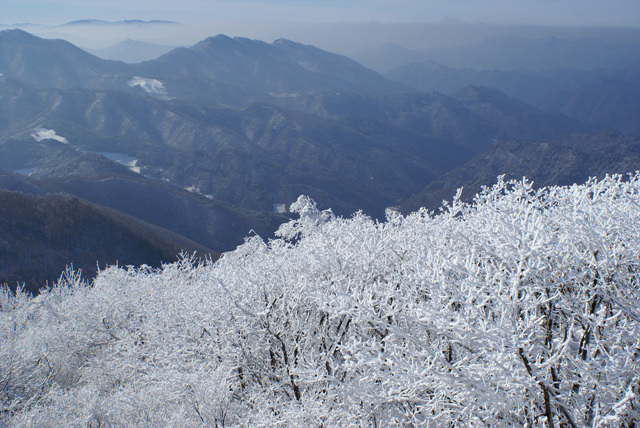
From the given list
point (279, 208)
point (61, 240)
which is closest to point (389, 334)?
point (61, 240)

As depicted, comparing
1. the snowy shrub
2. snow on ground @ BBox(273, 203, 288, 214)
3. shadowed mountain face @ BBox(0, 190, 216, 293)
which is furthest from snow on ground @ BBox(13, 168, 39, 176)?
the snowy shrub

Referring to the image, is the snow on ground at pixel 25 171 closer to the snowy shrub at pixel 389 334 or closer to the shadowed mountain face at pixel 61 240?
the shadowed mountain face at pixel 61 240

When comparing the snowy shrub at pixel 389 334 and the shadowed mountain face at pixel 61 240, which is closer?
the snowy shrub at pixel 389 334

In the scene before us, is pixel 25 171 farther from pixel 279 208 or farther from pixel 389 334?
pixel 389 334

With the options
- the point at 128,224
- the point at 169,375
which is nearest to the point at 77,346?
the point at 169,375

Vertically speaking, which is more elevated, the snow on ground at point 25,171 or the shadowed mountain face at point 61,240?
the shadowed mountain face at point 61,240

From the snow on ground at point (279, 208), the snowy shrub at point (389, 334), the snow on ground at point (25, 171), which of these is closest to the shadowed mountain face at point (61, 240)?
the snowy shrub at point (389, 334)

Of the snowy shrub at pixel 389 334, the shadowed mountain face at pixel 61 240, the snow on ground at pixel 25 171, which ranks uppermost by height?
the snowy shrub at pixel 389 334
